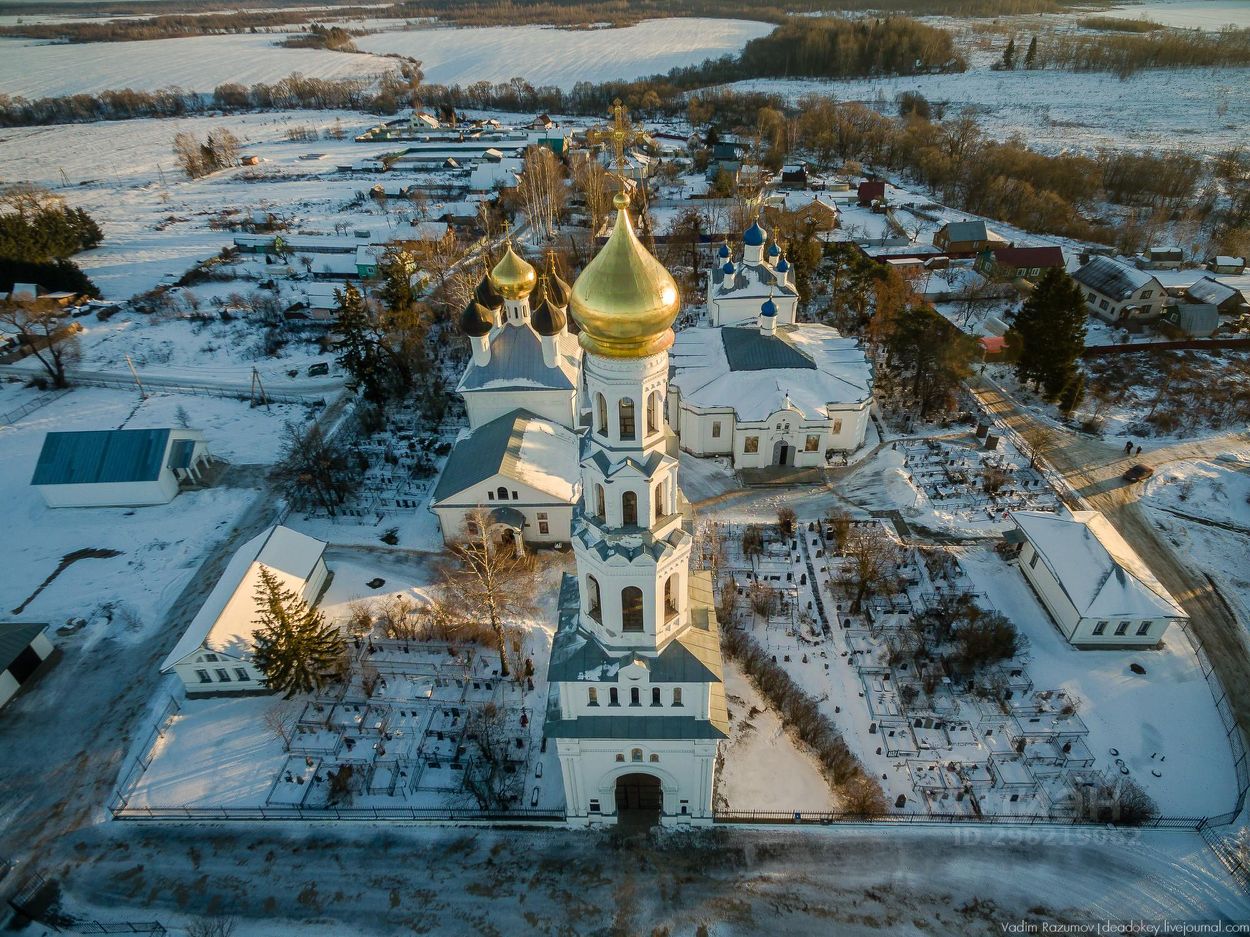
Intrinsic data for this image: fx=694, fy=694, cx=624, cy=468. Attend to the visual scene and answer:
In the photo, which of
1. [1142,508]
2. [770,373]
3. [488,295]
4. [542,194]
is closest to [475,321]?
[488,295]

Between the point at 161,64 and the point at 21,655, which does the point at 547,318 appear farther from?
the point at 161,64

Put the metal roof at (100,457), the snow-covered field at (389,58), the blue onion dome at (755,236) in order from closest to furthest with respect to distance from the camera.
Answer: the metal roof at (100,457) → the blue onion dome at (755,236) → the snow-covered field at (389,58)

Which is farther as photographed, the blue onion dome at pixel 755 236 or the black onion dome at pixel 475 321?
the blue onion dome at pixel 755 236

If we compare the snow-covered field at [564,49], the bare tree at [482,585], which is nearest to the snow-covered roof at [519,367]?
the bare tree at [482,585]

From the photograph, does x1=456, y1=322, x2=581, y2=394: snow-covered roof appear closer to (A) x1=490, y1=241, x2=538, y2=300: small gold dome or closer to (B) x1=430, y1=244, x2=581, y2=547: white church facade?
(B) x1=430, y1=244, x2=581, y2=547: white church facade

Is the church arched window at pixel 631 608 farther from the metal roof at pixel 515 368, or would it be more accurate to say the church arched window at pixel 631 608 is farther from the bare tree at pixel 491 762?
the metal roof at pixel 515 368

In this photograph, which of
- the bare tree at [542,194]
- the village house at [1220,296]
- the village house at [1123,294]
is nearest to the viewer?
the village house at [1220,296]

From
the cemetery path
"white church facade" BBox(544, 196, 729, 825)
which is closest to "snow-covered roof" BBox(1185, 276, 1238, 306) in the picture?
the cemetery path

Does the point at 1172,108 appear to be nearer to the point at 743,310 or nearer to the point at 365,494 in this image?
the point at 743,310
